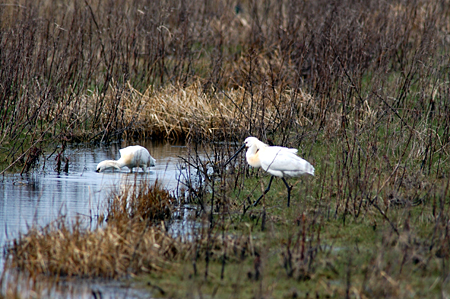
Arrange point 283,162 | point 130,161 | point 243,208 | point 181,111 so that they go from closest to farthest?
point 243,208 → point 283,162 → point 130,161 → point 181,111

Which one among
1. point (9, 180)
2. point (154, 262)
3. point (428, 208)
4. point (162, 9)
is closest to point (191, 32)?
point (162, 9)

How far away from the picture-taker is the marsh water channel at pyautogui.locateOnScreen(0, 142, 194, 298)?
6414 mm

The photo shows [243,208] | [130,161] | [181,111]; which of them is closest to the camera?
[243,208]

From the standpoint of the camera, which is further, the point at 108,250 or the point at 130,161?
the point at 130,161

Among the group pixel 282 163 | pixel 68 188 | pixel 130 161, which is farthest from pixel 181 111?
A: pixel 282 163

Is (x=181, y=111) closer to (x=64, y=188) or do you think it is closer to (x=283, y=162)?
(x=64, y=188)

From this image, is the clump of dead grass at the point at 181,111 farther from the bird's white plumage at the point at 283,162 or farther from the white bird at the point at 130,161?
the bird's white plumage at the point at 283,162

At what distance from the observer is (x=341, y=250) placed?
18.1 ft

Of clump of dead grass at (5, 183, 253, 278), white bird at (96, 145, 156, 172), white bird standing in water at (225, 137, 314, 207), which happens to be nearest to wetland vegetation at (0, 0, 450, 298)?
clump of dead grass at (5, 183, 253, 278)

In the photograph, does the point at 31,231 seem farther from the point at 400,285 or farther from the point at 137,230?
the point at 400,285

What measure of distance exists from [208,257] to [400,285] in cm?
145

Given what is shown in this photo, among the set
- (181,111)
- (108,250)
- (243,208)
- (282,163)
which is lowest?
(108,250)

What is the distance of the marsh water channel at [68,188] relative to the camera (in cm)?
641

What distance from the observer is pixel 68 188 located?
7.96 m
